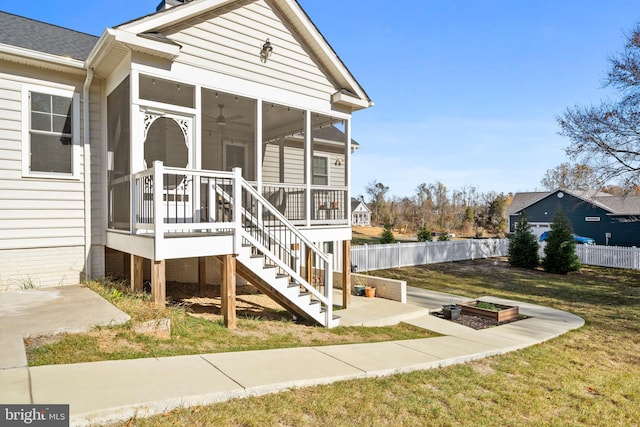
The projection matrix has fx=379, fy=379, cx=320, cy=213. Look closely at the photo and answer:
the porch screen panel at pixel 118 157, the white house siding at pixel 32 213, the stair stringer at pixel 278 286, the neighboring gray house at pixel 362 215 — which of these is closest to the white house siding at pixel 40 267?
the white house siding at pixel 32 213

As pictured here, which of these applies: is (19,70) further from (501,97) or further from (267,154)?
(501,97)

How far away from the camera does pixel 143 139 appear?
21.3 ft

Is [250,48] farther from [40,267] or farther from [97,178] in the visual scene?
[40,267]

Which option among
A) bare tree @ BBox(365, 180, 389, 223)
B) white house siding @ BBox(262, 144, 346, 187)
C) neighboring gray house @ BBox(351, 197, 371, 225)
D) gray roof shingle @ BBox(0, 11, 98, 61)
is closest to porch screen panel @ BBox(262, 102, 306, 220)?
white house siding @ BBox(262, 144, 346, 187)

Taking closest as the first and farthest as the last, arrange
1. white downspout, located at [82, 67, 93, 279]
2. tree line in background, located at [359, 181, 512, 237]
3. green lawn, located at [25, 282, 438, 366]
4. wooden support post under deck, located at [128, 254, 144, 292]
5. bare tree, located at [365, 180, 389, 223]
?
green lawn, located at [25, 282, 438, 366] < wooden support post under deck, located at [128, 254, 144, 292] < white downspout, located at [82, 67, 93, 279] < tree line in background, located at [359, 181, 512, 237] < bare tree, located at [365, 180, 389, 223]

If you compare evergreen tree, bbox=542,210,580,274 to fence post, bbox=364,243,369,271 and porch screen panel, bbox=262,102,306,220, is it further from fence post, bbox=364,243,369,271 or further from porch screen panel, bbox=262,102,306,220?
porch screen panel, bbox=262,102,306,220

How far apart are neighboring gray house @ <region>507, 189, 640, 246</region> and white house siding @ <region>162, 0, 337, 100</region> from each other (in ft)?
71.5

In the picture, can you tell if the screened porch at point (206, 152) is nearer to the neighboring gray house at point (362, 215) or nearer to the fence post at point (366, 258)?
the fence post at point (366, 258)

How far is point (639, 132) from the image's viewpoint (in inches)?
639

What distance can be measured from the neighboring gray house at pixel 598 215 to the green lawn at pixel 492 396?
20474 millimetres

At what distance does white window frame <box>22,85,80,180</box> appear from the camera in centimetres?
704

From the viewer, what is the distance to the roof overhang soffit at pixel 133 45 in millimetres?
6113

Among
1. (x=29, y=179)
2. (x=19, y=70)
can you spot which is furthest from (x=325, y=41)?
(x=29, y=179)

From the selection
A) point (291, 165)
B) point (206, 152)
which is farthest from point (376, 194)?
point (206, 152)
